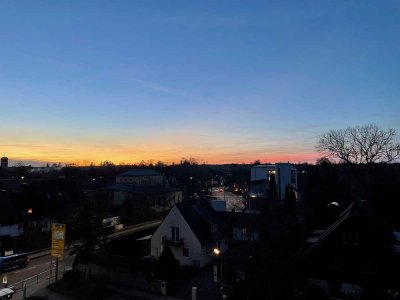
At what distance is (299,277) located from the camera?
22.7m

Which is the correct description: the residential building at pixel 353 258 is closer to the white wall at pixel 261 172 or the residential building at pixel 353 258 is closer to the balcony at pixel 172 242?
the balcony at pixel 172 242

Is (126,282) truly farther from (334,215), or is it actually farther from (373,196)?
(373,196)

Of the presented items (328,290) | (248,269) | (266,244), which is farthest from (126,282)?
(328,290)

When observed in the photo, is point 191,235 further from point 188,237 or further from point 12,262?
point 12,262

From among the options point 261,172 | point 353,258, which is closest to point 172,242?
point 353,258

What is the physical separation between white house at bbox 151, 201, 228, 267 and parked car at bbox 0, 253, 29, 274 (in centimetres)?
1220

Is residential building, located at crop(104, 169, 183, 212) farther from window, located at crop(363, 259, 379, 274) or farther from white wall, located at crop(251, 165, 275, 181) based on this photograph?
window, located at crop(363, 259, 379, 274)

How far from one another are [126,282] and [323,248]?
51.1 feet

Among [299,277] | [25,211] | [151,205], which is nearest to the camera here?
[299,277]

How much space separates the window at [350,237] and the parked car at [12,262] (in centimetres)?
2879

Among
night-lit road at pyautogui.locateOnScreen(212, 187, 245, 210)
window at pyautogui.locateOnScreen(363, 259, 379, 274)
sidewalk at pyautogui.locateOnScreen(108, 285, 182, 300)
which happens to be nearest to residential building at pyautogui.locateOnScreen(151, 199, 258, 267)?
sidewalk at pyautogui.locateOnScreen(108, 285, 182, 300)

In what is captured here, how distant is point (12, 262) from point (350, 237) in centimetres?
2932

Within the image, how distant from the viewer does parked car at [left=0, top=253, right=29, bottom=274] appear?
106 feet

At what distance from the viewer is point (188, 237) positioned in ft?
A: 110
